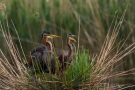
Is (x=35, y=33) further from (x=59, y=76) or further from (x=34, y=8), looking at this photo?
(x=59, y=76)

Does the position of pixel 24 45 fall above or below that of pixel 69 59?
below

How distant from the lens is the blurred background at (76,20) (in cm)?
1098

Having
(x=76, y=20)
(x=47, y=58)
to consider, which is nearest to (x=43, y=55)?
(x=47, y=58)

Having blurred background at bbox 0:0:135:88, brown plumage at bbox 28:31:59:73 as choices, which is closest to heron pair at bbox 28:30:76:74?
brown plumage at bbox 28:31:59:73

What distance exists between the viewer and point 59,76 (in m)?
5.82

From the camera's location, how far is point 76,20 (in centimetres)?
1123

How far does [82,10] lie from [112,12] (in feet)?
2.14

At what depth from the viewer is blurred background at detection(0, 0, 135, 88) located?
36.0 feet

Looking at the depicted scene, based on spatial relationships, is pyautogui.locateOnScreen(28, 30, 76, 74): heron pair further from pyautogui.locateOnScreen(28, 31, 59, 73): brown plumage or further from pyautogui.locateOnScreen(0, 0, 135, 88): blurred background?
pyautogui.locateOnScreen(0, 0, 135, 88): blurred background

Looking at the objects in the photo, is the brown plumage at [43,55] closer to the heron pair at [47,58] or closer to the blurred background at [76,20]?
the heron pair at [47,58]

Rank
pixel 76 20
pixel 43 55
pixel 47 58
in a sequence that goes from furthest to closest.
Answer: pixel 76 20 → pixel 43 55 → pixel 47 58

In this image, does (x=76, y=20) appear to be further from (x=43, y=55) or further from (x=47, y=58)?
(x=47, y=58)

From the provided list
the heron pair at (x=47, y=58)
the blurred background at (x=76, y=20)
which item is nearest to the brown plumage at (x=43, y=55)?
the heron pair at (x=47, y=58)

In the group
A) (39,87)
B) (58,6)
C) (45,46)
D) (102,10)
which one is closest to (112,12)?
(102,10)
